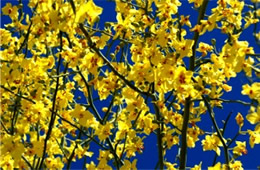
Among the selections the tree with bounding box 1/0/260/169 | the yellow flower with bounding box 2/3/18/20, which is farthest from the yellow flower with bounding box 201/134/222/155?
the yellow flower with bounding box 2/3/18/20

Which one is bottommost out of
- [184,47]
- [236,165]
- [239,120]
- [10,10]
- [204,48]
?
[236,165]

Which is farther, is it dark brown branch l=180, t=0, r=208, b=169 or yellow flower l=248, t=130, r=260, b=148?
dark brown branch l=180, t=0, r=208, b=169

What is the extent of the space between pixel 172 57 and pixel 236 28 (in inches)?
28.5

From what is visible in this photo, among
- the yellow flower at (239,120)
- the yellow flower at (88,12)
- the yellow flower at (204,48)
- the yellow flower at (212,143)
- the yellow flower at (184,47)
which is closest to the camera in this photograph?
the yellow flower at (88,12)

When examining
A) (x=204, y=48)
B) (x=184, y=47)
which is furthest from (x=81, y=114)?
(x=204, y=48)

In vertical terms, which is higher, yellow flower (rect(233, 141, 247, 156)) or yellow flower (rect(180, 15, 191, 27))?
yellow flower (rect(180, 15, 191, 27))

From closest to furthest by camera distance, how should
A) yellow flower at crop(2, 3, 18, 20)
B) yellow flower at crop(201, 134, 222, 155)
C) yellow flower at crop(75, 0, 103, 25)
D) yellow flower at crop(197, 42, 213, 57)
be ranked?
yellow flower at crop(75, 0, 103, 25) → yellow flower at crop(197, 42, 213, 57) → yellow flower at crop(201, 134, 222, 155) → yellow flower at crop(2, 3, 18, 20)

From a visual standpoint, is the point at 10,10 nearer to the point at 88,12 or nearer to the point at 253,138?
the point at 88,12

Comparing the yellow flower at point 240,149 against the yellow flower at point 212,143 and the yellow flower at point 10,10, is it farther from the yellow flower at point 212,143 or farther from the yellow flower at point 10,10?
the yellow flower at point 10,10

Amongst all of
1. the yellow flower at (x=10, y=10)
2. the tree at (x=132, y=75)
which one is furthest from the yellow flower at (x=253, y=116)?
the yellow flower at (x=10, y=10)

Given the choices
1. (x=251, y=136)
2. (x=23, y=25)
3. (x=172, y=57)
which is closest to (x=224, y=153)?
(x=251, y=136)

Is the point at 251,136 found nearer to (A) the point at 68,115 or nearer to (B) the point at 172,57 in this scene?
(B) the point at 172,57

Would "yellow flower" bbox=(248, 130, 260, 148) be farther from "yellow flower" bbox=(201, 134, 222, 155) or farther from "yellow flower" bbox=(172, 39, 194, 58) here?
"yellow flower" bbox=(172, 39, 194, 58)

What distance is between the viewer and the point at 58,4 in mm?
2879
